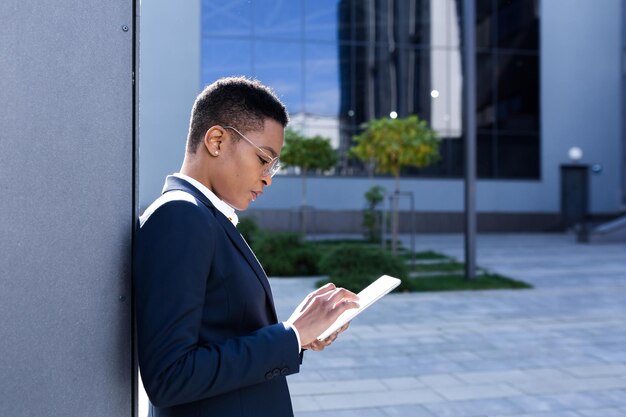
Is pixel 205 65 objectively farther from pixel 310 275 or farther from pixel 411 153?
pixel 310 275

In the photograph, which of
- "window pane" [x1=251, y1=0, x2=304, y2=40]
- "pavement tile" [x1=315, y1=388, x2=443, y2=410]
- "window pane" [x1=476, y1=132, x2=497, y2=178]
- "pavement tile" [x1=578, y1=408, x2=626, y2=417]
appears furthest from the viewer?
"window pane" [x1=476, y1=132, x2=497, y2=178]

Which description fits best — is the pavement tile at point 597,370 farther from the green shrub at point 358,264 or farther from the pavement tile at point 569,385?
the green shrub at point 358,264

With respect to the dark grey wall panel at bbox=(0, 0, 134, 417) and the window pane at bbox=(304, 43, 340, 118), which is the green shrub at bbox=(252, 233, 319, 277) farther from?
the dark grey wall panel at bbox=(0, 0, 134, 417)

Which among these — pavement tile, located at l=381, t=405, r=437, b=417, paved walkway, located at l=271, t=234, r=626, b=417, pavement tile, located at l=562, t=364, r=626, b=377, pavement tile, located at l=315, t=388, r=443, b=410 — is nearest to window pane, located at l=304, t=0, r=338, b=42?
paved walkway, located at l=271, t=234, r=626, b=417

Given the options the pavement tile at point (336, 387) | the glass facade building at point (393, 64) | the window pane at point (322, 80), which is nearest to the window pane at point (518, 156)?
the glass facade building at point (393, 64)

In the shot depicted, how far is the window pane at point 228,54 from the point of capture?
886 inches

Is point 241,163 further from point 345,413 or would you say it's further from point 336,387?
point 336,387

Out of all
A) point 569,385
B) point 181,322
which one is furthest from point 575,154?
point 181,322

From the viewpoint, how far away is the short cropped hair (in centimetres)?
160

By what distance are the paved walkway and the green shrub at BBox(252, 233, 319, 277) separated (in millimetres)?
989

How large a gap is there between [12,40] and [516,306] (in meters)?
9.23

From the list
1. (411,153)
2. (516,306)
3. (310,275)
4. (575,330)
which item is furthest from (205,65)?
(575,330)

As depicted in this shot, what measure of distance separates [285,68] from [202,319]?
2305 centimetres

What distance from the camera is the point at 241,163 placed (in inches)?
63.4
